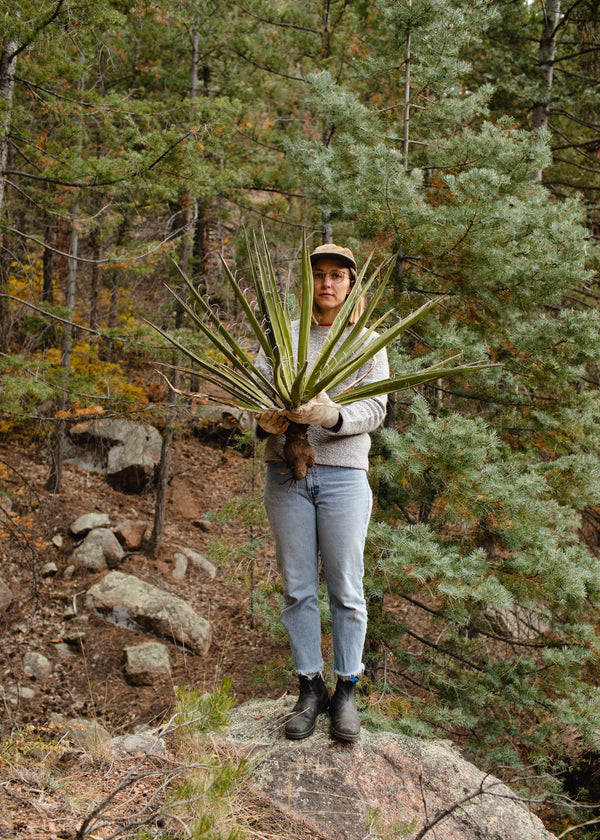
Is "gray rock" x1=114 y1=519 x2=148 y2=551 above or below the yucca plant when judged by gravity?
below

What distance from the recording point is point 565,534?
171 inches

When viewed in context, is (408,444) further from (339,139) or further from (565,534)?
(339,139)

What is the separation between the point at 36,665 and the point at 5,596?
0.99m

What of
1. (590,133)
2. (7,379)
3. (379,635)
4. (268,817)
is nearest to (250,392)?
(268,817)

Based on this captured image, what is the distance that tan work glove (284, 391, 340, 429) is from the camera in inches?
95.7

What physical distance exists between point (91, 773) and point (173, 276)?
28.9ft

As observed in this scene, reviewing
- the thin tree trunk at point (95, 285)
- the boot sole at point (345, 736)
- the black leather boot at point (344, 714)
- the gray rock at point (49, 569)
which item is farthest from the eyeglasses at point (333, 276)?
the thin tree trunk at point (95, 285)

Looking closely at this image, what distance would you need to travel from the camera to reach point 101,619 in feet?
26.5

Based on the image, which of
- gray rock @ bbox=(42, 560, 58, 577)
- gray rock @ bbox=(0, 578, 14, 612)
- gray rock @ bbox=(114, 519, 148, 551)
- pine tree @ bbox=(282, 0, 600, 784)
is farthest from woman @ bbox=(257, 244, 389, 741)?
gray rock @ bbox=(114, 519, 148, 551)

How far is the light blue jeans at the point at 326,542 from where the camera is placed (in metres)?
2.83

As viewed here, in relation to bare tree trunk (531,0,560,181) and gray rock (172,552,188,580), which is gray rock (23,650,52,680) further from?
bare tree trunk (531,0,560,181)

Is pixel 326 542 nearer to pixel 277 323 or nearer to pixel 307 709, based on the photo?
pixel 307 709

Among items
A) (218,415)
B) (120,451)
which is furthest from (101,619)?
(218,415)

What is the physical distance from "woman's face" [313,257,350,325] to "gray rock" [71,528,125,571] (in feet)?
23.0
